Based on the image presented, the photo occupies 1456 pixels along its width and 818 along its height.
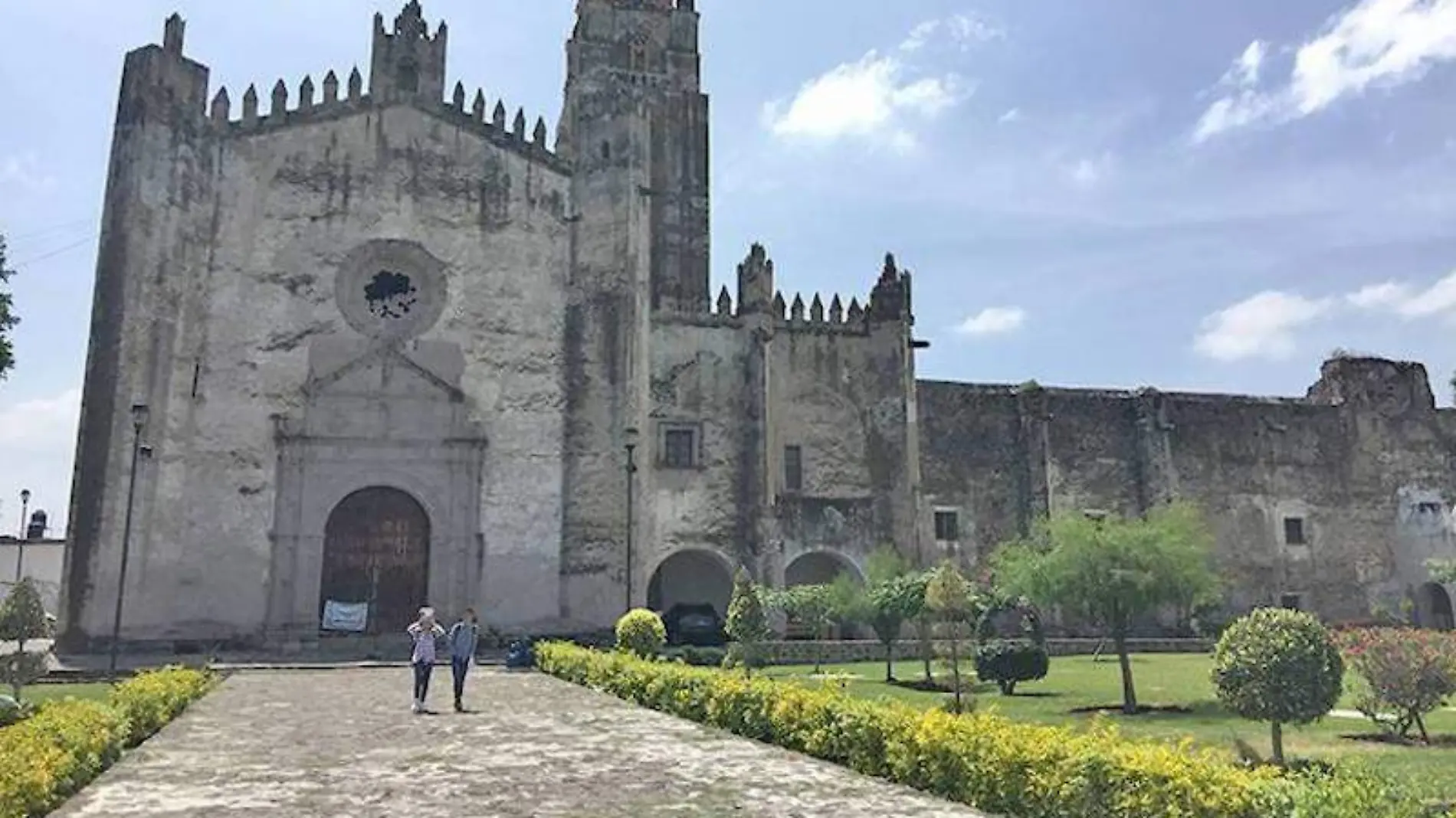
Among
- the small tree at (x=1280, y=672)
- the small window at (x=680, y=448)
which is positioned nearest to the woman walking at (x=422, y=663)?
the small tree at (x=1280, y=672)

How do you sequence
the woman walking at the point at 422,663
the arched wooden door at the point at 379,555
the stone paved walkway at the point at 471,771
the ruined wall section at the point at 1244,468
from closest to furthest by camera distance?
the stone paved walkway at the point at 471,771 → the woman walking at the point at 422,663 → the arched wooden door at the point at 379,555 → the ruined wall section at the point at 1244,468

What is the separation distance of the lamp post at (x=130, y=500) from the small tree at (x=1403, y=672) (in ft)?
73.9

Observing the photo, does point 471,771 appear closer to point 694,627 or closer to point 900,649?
point 694,627

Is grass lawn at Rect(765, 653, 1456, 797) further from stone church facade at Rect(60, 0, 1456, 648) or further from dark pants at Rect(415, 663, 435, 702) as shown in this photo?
stone church facade at Rect(60, 0, 1456, 648)

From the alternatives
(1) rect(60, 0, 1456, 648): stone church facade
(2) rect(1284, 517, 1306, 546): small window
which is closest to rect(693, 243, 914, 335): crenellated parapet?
(1) rect(60, 0, 1456, 648): stone church facade

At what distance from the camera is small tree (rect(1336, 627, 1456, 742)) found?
1277 centimetres

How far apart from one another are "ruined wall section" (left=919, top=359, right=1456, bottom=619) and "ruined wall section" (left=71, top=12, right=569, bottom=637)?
14007 millimetres

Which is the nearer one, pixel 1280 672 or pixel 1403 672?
pixel 1280 672

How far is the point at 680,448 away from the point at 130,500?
45.4 ft

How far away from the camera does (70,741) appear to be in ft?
29.0

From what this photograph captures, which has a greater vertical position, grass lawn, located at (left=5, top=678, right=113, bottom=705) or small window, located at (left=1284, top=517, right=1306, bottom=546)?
small window, located at (left=1284, top=517, right=1306, bottom=546)

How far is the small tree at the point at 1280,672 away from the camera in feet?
35.3

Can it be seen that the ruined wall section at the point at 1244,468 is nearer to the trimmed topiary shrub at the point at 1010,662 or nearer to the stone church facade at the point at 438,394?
the stone church facade at the point at 438,394

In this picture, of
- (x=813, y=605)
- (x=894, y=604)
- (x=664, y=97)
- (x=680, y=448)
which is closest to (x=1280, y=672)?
(x=894, y=604)
